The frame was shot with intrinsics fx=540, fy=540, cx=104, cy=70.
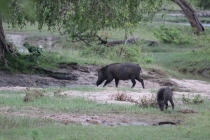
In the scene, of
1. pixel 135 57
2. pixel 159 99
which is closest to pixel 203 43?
pixel 135 57

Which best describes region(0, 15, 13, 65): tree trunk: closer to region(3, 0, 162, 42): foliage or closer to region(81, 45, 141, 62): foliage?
region(3, 0, 162, 42): foliage

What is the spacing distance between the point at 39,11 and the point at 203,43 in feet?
53.1

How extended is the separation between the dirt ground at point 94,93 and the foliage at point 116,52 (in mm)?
2084

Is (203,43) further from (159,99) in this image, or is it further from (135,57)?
(159,99)

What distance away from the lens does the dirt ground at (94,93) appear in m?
12.1

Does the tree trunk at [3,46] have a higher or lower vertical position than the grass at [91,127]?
lower

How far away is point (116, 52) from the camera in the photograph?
2756cm

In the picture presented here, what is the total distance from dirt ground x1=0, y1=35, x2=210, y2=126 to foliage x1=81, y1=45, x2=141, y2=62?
208 cm

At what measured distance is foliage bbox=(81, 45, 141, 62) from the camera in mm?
27266

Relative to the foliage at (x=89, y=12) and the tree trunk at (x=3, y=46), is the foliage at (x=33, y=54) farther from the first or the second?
the foliage at (x=89, y=12)

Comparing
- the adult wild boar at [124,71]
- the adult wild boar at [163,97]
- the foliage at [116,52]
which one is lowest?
the foliage at [116,52]

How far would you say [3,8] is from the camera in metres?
5.25

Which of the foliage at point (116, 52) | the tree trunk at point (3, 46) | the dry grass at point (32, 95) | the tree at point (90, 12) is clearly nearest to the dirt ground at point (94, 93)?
the tree trunk at point (3, 46)

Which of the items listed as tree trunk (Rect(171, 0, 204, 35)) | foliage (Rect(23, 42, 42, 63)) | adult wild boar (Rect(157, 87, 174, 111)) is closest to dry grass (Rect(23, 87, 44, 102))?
adult wild boar (Rect(157, 87, 174, 111))
